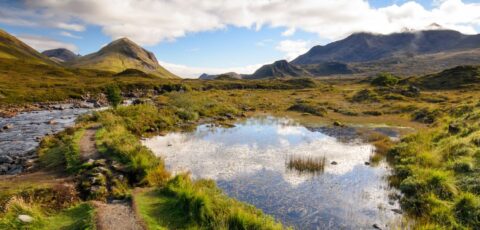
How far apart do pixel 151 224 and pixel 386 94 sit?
85.6 m

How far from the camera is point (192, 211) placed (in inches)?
590

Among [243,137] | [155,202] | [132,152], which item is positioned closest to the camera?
[155,202]

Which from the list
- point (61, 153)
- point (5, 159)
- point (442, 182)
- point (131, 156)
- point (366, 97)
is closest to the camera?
point (442, 182)

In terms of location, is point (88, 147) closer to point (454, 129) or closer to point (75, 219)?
point (75, 219)

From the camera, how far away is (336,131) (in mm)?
45906

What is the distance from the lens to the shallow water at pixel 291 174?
17.8 metres

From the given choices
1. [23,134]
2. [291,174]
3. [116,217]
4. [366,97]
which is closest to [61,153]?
[116,217]

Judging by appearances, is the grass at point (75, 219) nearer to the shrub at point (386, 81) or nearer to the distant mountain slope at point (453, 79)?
the distant mountain slope at point (453, 79)

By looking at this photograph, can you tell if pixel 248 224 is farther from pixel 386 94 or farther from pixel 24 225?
pixel 386 94

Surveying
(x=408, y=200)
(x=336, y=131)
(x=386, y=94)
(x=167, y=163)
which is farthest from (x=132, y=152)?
(x=386, y=94)

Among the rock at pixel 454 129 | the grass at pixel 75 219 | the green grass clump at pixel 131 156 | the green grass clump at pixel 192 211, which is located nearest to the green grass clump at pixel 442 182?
the rock at pixel 454 129

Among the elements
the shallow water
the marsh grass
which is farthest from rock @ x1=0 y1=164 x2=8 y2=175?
the marsh grass

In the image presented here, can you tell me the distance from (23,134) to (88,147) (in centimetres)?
→ 1749

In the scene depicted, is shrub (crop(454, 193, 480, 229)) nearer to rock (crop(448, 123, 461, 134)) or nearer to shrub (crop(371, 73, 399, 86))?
rock (crop(448, 123, 461, 134))
